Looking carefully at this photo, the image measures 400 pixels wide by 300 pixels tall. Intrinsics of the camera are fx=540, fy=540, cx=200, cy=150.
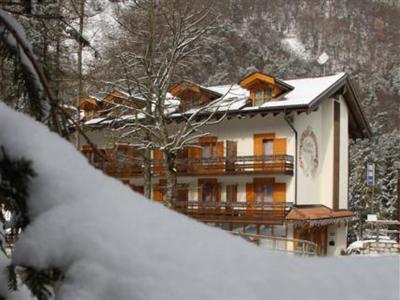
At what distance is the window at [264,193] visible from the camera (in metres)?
21.7

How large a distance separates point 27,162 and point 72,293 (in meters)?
0.31

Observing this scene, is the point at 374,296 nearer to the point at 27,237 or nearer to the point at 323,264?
the point at 323,264

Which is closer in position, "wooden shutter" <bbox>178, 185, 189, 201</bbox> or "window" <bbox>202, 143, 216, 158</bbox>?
"window" <bbox>202, 143, 216, 158</bbox>

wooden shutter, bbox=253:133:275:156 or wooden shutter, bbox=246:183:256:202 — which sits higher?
wooden shutter, bbox=253:133:275:156

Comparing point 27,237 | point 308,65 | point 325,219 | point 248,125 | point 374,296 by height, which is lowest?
point 325,219

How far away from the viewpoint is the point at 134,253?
3.47 ft

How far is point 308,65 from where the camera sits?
86.1 metres

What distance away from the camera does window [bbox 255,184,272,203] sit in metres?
21.7

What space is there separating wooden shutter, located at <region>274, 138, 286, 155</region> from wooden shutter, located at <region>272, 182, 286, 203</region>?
1.24 metres

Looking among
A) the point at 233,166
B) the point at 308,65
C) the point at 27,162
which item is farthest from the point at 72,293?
the point at 308,65

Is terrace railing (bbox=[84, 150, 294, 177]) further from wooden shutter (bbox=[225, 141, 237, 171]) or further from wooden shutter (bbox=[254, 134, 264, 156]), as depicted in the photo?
wooden shutter (bbox=[254, 134, 264, 156])

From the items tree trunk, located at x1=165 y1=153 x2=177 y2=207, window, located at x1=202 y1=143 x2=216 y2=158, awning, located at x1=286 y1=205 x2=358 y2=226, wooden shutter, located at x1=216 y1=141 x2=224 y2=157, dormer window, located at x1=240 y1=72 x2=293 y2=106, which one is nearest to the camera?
tree trunk, located at x1=165 y1=153 x2=177 y2=207

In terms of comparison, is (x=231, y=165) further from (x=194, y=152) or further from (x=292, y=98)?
(x=292, y=98)

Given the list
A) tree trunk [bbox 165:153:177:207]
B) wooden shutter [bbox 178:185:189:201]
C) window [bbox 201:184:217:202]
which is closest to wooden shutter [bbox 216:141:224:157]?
window [bbox 201:184:217:202]
